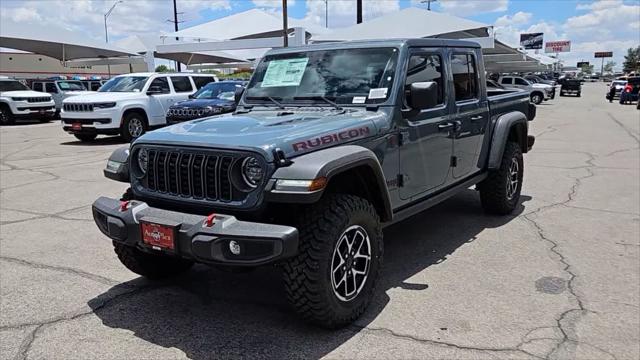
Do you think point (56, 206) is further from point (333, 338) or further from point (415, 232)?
point (333, 338)

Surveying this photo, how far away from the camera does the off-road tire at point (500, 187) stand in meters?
6.04

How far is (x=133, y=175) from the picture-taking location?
379 cm

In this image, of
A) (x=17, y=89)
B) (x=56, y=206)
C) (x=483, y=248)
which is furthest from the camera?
(x=17, y=89)

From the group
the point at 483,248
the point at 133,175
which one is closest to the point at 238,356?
the point at 133,175

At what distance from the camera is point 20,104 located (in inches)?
823

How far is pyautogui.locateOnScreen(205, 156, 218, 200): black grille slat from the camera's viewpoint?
10.9 feet

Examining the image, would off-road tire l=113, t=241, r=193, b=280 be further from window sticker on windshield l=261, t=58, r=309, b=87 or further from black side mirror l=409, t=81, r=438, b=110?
black side mirror l=409, t=81, r=438, b=110

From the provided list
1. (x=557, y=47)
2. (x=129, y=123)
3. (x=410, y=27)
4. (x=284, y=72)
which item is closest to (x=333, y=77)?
(x=284, y=72)

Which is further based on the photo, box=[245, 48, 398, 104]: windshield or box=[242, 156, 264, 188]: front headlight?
box=[245, 48, 398, 104]: windshield

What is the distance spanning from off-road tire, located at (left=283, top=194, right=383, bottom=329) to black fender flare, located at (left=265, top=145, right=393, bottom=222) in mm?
197

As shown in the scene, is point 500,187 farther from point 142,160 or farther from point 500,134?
point 142,160

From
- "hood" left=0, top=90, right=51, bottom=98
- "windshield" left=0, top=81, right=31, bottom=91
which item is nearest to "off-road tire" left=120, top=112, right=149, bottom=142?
"hood" left=0, top=90, right=51, bottom=98

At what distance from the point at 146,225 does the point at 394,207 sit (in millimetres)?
1836

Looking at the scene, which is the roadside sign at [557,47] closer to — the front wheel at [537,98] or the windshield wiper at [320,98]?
the front wheel at [537,98]
